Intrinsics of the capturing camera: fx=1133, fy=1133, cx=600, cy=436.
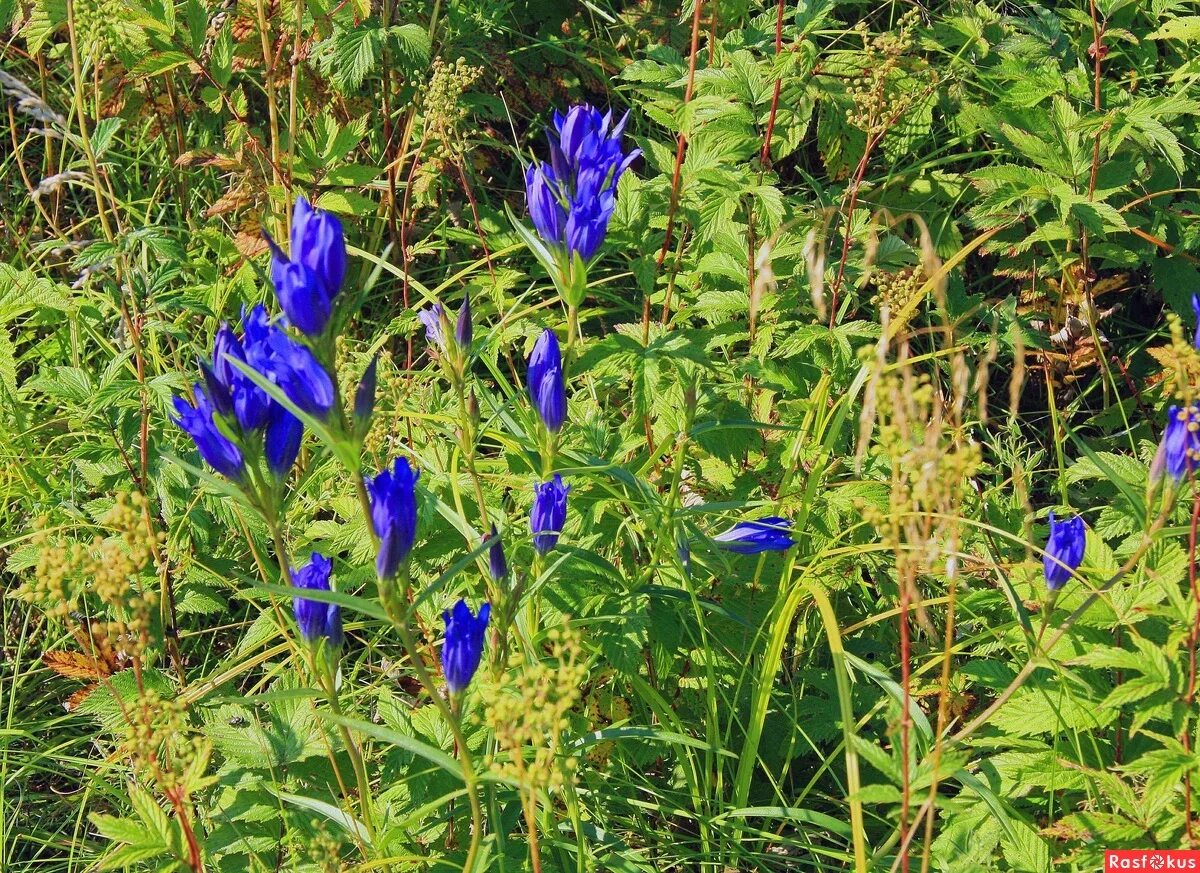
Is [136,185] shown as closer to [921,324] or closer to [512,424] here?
[512,424]

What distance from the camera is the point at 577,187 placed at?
5.85ft

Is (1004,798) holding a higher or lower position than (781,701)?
higher

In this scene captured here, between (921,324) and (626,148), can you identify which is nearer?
(921,324)

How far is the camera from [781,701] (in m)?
2.13

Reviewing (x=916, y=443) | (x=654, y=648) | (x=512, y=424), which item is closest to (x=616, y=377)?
(x=512, y=424)

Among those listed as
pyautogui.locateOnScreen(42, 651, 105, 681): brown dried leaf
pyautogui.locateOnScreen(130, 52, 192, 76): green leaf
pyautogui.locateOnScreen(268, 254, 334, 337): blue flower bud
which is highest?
pyautogui.locateOnScreen(130, 52, 192, 76): green leaf

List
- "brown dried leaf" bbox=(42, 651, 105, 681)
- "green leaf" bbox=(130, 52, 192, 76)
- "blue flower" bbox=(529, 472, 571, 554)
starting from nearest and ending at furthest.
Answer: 1. "blue flower" bbox=(529, 472, 571, 554)
2. "brown dried leaf" bbox=(42, 651, 105, 681)
3. "green leaf" bbox=(130, 52, 192, 76)

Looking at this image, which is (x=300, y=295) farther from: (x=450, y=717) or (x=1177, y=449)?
(x=1177, y=449)

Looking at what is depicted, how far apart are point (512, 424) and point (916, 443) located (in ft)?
2.35

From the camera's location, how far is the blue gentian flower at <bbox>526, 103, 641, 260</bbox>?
67.0 inches

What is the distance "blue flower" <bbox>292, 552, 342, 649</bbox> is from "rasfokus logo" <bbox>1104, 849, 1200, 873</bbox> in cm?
109

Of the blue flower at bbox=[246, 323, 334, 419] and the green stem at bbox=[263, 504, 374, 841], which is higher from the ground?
the blue flower at bbox=[246, 323, 334, 419]

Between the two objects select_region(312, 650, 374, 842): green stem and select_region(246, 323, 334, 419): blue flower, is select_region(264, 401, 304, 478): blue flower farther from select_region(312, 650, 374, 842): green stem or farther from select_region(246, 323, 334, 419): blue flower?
select_region(312, 650, 374, 842): green stem

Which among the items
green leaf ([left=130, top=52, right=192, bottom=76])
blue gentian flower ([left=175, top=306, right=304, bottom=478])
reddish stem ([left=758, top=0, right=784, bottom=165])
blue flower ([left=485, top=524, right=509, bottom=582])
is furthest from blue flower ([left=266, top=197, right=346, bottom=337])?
green leaf ([left=130, top=52, right=192, bottom=76])
